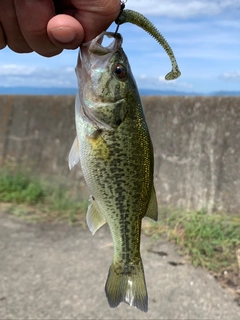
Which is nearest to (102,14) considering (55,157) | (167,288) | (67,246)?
(167,288)

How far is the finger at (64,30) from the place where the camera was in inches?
64.0

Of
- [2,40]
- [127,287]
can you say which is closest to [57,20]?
[2,40]

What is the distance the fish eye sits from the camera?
205 cm

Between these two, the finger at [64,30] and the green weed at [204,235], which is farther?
the green weed at [204,235]

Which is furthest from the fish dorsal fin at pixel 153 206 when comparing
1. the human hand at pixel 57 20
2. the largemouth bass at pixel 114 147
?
the human hand at pixel 57 20

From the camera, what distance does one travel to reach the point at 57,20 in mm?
1634

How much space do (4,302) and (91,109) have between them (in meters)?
2.49

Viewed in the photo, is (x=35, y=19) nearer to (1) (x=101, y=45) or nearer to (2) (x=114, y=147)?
(1) (x=101, y=45)

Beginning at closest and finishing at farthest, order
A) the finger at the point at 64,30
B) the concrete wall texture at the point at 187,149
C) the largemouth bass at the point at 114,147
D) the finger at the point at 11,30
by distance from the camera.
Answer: the finger at the point at 64,30 < the finger at the point at 11,30 < the largemouth bass at the point at 114,147 < the concrete wall texture at the point at 187,149

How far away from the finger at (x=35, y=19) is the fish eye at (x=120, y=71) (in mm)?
343

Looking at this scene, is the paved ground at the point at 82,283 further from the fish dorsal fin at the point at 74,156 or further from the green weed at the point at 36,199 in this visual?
the fish dorsal fin at the point at 74,156

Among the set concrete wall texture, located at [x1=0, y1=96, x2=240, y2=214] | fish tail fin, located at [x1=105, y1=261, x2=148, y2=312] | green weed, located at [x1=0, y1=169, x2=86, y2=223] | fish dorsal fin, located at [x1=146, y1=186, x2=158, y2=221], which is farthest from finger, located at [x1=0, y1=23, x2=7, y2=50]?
green weed, located at [x1=0, y1=169, x2=86, y2=223]

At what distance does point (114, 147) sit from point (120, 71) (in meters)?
0.35

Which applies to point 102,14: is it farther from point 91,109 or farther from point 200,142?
point 200,142
